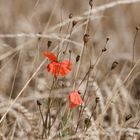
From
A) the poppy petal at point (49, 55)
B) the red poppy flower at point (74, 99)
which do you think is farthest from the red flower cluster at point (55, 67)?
the red poppy flower at point (74, 99)

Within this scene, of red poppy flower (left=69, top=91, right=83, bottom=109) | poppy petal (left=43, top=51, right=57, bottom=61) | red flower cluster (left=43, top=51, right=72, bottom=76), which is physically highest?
poppy petal (left=43, top=51, right=57, bottom=61)

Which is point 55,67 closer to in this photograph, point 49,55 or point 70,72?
point 49,55

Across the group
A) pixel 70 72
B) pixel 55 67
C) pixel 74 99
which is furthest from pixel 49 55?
pixel 70 72

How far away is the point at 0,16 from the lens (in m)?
5.02

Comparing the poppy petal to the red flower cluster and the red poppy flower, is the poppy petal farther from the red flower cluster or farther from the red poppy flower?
the red poppy flower

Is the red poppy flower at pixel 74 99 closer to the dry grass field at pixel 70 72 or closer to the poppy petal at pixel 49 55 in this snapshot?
the dry grass field at pixel 70 72

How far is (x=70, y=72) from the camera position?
12.7 feet

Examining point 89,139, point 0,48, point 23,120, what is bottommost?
point 89,139

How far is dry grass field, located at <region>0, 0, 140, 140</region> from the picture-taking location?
240 cm


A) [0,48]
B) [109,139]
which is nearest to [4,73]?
[0,48]

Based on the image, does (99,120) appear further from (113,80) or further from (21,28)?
(21,28)

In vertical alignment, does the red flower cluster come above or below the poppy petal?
below

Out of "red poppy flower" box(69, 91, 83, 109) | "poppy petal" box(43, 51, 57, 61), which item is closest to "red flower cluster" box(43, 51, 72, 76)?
"poppy petal" box(43, 51, 57, 61)

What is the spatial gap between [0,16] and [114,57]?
4.45ft
